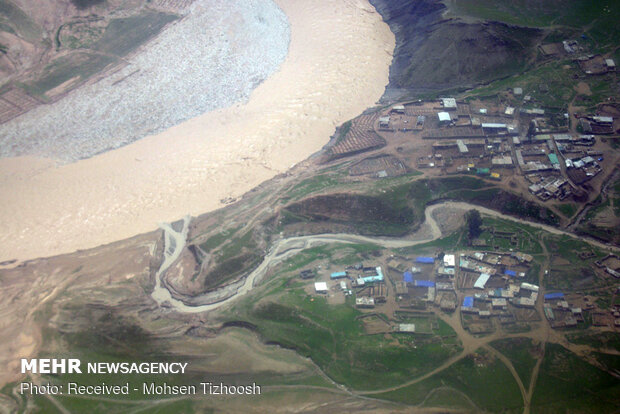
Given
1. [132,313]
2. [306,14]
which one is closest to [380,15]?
[306,14]

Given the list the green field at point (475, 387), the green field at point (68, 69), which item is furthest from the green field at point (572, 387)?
the green field at point (68, 69)

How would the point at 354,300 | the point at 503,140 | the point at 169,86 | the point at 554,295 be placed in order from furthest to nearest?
1. the point at 169,86
2. the point at 503,140
3. the point at 354,300
4. the point at 554,295

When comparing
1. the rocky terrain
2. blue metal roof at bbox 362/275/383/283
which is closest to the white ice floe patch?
the rocky terrain

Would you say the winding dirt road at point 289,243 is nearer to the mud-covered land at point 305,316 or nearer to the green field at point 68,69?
the mud-covered land at point 305,316

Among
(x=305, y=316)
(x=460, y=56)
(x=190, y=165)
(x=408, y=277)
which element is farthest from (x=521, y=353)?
(x=460, y=56)

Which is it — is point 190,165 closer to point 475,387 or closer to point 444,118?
point 444,118

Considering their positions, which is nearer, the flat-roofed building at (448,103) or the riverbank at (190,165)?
the riverbank at (190,165)
